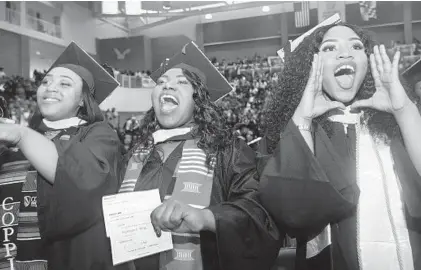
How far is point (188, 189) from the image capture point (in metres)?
1.92

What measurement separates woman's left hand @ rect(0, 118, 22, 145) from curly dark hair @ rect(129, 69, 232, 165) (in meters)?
0.63

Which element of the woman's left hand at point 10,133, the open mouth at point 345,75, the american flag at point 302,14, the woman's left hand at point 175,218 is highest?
the american flag at point 302,14

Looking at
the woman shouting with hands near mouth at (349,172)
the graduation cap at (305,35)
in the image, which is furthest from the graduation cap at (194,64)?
the woman shouting with hands near mouth at (349,172)

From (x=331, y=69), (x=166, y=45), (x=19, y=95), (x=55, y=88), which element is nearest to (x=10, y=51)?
→ (x=19, y=95)

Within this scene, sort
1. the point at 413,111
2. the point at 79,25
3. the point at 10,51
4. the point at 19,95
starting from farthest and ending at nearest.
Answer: the point at 79,25 < the point at 10,51 < the point at 19,95 < the point at 413,111

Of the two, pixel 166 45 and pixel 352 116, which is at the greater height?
pixel 166 45

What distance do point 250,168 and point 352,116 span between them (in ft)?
1.68

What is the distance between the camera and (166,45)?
78.9 feet

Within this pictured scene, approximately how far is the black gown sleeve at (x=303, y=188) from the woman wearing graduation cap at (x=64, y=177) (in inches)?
30.5

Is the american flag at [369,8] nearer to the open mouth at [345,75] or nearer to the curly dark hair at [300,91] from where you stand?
the curly dark hair at [300,91]

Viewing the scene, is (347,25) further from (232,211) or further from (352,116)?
(232,211)

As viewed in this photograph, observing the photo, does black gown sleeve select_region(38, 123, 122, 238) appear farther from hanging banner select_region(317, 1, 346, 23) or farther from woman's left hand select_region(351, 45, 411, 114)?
hanging banner select_region(317, 1, 346, 23)

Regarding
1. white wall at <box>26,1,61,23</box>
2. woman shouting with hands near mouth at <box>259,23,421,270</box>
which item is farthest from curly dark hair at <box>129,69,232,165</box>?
white wall at <box>26,1,61,23</box>

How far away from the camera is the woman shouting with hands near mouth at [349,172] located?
1.50 m
